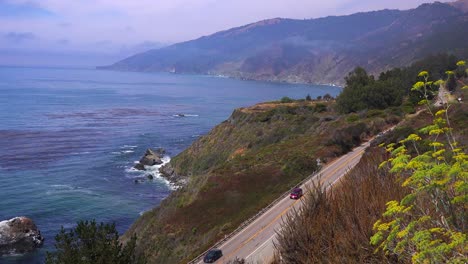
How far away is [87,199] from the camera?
53656 mm

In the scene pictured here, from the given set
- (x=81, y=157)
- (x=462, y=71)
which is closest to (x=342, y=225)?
(x=462, y=71)

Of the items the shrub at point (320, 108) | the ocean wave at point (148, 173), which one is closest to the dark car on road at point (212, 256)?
the ocean wave at point (148, 173)

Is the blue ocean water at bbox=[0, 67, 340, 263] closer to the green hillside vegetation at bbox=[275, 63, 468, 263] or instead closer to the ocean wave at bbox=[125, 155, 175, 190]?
the ocean wave at bbox=[125, 155, 175, 190]

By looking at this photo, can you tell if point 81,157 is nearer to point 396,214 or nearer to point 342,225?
point 342,225

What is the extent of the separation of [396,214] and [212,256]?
16.1m

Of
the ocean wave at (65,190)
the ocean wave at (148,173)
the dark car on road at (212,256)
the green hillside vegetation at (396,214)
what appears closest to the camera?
the green hillside vegetation at (396,214)

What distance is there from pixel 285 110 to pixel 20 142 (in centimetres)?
5177

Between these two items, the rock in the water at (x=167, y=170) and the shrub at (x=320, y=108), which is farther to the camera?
the shrub at (x=320, y=108)

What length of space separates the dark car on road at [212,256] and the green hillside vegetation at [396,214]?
34.7 feet

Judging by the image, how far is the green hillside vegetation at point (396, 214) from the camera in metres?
7.19

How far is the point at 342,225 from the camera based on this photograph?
36.8ft

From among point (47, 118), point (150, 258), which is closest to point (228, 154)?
point (150, 258)

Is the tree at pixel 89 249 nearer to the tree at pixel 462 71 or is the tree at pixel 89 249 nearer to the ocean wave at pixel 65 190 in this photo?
the tree at pixel 462 71

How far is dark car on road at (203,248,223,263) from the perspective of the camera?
2308 cm
